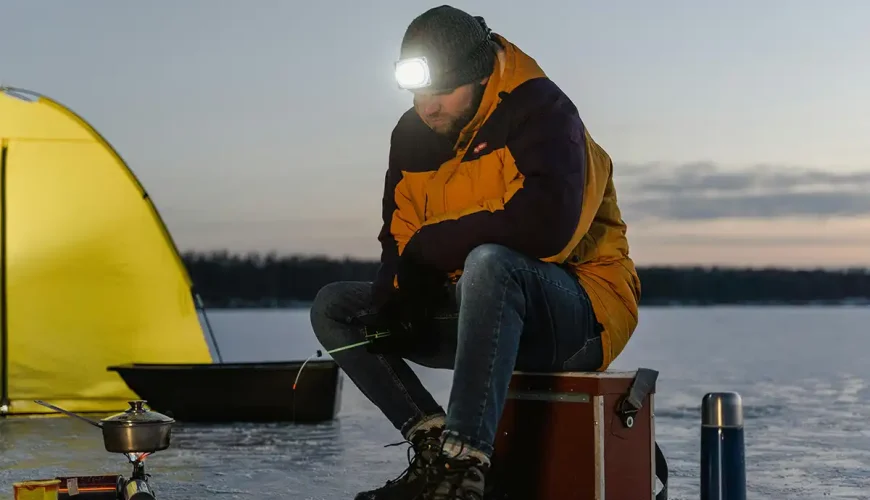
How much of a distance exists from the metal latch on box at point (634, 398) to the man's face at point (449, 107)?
0.67 meters

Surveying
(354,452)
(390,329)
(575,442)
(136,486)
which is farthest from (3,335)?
(575,442)

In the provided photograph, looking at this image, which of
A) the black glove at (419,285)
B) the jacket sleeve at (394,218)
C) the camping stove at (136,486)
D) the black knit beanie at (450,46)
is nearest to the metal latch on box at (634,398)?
the black glove at (419,285)

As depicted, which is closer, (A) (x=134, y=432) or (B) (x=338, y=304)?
(A) (x=134, y=432)

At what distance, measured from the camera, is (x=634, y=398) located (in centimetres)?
229

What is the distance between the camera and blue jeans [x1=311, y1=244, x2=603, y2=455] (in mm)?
2076

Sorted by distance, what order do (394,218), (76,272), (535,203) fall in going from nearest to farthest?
(535,203)
(394,218)
(76,272)

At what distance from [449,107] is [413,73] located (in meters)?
0.12

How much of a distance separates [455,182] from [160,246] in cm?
425

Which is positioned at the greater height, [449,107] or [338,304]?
[449,107]

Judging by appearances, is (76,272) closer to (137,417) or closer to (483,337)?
(137,417)

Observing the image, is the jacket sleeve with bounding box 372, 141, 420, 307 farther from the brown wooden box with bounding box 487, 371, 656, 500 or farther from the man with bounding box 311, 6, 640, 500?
the brown wooden box with bounding box 487, 371, 656, 500

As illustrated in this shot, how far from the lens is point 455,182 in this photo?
2.41m

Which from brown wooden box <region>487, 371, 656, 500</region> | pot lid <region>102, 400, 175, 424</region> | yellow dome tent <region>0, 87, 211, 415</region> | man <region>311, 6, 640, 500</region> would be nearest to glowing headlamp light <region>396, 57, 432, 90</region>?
man <region>311, 6, 640, 500</region>

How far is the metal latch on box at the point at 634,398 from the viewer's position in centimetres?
229
